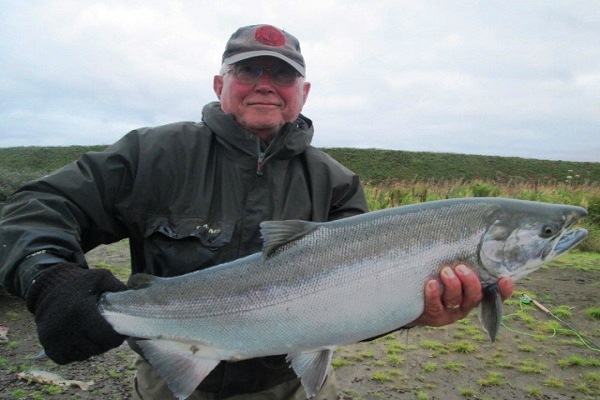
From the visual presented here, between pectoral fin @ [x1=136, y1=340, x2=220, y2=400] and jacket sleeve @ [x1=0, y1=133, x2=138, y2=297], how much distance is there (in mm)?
641

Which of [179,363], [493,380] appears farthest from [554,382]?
[179,363]

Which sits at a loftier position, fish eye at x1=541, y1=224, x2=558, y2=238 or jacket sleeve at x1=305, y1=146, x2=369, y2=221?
jacket sleeve at x1=305, y1=146, x2=369, y2=221

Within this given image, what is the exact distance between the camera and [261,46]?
3387mm

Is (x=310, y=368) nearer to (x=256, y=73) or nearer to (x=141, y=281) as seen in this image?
(x=141, y=281)

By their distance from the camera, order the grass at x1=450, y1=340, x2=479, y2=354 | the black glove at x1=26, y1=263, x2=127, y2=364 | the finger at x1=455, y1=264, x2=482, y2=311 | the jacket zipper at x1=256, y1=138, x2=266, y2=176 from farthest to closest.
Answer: the grass at x1=450, y1=340, x2=479, y2=354, the jacket zipper at x1=256, y1=138, x2=266, y2=176, the finger at x1=455, y1=264, x2=482, y2=311, the black glove at x1=26, y1=263, x2=127, y2=364

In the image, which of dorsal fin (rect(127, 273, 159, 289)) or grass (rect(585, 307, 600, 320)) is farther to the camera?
grass (rect(585, 307, 600, 320))

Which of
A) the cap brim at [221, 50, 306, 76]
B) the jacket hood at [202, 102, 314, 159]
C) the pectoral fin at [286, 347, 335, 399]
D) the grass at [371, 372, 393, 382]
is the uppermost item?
the cap brim at [221, 50, 306, 76]

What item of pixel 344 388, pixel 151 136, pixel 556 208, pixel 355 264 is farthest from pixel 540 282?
pixel 151 136

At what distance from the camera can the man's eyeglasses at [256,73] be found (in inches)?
135

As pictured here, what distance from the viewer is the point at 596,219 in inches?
686

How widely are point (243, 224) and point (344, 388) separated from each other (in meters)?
3.01

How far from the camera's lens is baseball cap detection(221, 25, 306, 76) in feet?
11.1

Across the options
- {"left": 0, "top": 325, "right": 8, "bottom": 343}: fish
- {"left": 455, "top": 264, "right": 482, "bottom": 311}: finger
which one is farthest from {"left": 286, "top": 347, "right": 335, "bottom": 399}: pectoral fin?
{"left": 0, "top": 325, "right": 8, "bottom": 343}: fish

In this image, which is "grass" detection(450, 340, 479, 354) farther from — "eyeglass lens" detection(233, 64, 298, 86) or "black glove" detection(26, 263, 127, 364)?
"black glove" detection(26, 263, 127, 364)
